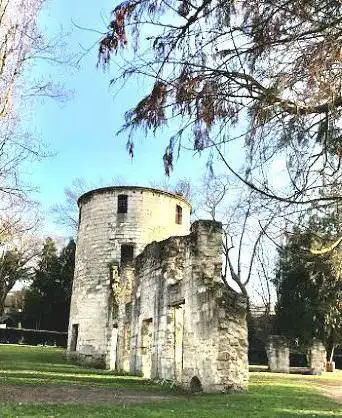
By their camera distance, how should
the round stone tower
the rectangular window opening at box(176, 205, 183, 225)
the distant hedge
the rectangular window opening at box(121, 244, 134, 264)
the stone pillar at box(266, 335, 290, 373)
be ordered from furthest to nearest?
1. the distant hedge
2. the rectangular window opening at box(176, 205, 183, 225)
3. the rectangular window opening at box(121, 244, 134, 264)
4. the round stone tower
5. the stone pillar at box(266, 335, 290, 373)

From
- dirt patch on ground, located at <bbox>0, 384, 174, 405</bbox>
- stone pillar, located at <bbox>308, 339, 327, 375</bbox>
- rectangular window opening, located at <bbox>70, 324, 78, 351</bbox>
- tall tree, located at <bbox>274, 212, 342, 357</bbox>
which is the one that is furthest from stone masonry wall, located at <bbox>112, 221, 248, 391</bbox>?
tall tree, located at <bbox>274, 212, 342, 357</bbox>

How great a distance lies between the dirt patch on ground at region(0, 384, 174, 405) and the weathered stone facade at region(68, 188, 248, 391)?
172 centimetres

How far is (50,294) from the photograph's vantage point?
134 ft

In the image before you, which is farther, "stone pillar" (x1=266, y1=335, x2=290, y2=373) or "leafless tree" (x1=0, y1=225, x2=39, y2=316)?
"leafless tree" (x1=0, y1=225, x2=39, y2=316)

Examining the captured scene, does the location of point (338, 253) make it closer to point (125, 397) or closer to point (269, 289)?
point (125, 397)

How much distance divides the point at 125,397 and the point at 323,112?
7.95m

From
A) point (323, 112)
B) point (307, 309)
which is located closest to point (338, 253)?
point (323, 112)

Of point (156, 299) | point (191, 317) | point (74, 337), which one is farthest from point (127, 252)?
point (191, 317)

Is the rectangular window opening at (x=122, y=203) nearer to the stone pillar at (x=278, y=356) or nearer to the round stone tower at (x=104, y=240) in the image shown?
the round stone tower at (x=104, y=240)

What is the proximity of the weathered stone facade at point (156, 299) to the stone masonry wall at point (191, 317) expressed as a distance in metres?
0.02

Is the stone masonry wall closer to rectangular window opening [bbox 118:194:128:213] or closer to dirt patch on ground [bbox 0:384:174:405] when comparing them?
dirt patch on ground [bbox 0:384:174:405]

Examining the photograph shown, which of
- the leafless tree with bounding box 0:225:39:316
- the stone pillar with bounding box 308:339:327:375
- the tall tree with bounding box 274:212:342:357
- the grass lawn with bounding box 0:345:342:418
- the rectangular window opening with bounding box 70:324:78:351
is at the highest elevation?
the leafless tree with bounding box 0:225:39:316

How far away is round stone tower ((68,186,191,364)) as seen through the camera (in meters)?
26.0

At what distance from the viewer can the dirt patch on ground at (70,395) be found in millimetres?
10211
